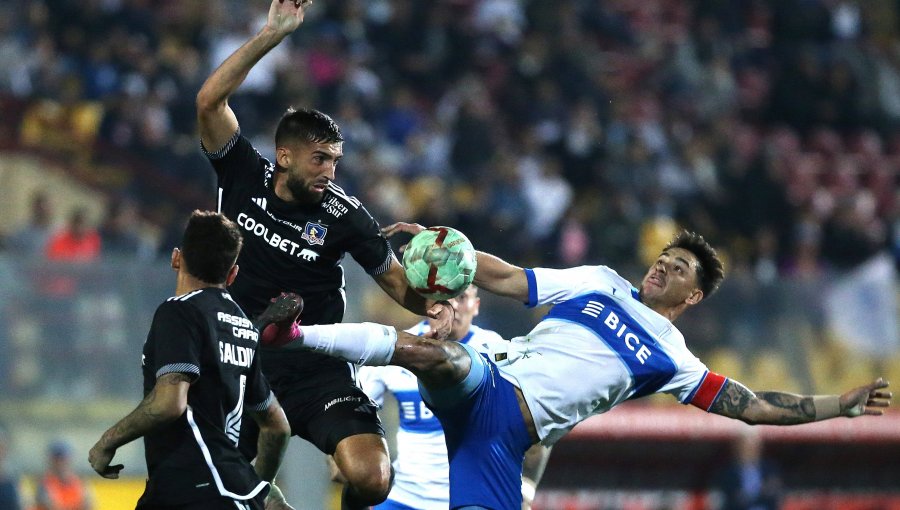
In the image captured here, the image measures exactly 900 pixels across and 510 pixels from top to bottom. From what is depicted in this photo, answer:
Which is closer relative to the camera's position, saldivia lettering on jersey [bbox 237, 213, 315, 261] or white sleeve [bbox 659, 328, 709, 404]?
saldivia lettering on jersey [bbox 237, 213, 315, 261]

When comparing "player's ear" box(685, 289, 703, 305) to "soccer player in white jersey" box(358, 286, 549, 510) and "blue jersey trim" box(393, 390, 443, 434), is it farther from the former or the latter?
"blue jersey trim" box(393, 390, 443, 434)

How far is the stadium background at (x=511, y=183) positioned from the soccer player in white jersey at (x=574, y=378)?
5.39 meters

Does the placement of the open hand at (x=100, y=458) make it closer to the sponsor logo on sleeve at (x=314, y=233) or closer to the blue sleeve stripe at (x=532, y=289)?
the sponsor logo on sleeve at (x=314, y=233)

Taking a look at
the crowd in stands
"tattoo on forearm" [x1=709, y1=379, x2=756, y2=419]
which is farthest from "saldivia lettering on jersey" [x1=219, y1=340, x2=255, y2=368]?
the crowd in stands

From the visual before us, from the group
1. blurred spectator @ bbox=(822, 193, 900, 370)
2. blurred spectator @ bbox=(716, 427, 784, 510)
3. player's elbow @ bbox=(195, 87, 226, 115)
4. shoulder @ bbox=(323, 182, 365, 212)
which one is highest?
blurred spectator @ bbox=(822, 193, 900, 370)

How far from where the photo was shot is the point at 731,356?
1451 centimetres

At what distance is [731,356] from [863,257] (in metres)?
3.35

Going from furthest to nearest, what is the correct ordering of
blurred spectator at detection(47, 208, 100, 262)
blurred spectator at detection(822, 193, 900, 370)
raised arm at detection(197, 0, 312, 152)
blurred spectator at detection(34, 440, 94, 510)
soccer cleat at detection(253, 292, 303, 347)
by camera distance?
blurred spectator at detection(822, 193, 900, 370), blurred spectator at detection(47, 208, 100, 262), blurred spectator at detection(34, 440, 94, 510), raised arm at detection(197, 0, 312, 152), soccer cleat at detection(253, 292, 303, 347)

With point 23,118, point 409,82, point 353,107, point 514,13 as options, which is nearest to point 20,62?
point 23,118

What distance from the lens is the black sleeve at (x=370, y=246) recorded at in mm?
7203

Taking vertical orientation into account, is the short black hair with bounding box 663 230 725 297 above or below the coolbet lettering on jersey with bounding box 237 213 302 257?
above

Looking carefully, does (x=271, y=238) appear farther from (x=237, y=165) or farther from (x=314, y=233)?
(x=237, y=165)

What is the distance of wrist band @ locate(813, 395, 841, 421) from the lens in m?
7.33

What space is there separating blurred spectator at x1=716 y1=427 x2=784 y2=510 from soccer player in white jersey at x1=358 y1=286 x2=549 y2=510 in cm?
642
